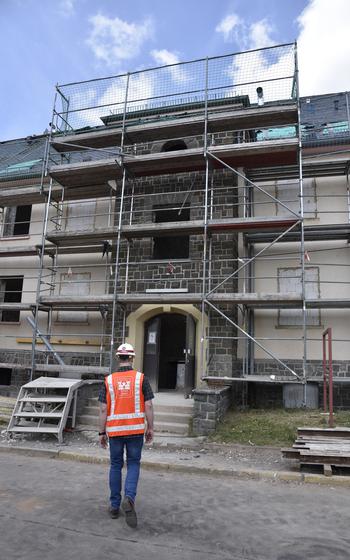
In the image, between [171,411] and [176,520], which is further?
[171,411]

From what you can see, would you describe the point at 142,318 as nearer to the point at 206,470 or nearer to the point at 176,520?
the point at 206,470

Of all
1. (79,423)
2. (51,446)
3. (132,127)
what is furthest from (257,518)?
(132,127)

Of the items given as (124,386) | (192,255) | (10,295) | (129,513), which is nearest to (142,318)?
(192,255)

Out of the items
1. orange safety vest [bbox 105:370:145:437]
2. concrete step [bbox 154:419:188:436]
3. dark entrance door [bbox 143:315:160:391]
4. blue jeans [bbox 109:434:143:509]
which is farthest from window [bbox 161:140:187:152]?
blue jeans [bbox 109:434:143:509]

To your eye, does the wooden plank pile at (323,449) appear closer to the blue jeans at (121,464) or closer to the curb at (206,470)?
the curb at (206,470)

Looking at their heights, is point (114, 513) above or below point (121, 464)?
below

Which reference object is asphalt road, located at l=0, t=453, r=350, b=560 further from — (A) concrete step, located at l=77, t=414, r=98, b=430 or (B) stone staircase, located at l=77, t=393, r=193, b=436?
(A) concrete step, located at l=77, t=414, r=98, b=430

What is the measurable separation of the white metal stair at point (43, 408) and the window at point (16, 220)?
25.0 ft

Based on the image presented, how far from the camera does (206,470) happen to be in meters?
7.33

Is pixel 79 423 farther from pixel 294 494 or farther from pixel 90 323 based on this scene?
pixel 294 494

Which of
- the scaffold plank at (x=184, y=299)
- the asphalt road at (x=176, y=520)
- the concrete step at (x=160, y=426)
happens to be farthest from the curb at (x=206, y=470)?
the scaffold plank at (x=184, y=299)

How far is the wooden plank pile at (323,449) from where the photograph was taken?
6.82 m

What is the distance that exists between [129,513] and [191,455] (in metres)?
3.81

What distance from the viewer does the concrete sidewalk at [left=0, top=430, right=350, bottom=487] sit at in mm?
7055
